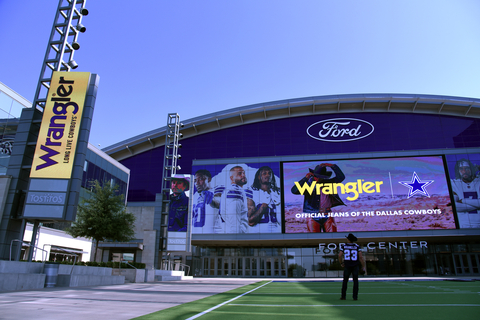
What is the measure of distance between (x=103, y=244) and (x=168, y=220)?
1311 cm

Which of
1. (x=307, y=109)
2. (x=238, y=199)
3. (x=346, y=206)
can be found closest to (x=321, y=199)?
(x=346, y=206)

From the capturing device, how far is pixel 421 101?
48875mm

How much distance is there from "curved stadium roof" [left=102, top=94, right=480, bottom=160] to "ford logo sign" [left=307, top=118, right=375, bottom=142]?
6.70 feet

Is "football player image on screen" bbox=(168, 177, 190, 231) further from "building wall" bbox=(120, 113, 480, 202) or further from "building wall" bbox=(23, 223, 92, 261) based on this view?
"building wall" bbox=(120, 113, 480, 202)

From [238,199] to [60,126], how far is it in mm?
27860

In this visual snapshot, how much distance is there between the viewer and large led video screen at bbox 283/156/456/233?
127ft

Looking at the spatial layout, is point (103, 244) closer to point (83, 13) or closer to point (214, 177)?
point (214, 177)

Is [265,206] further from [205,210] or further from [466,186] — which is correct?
[466,186]

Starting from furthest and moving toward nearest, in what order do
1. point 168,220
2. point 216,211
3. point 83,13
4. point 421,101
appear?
point 421,101 < point 216,211 < point 168,220 < point 83,13

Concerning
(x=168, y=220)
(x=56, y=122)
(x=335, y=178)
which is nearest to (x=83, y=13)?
(x=56, y=122)

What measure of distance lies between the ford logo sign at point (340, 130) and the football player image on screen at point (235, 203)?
46.1ft

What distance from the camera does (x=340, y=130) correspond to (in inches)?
1945

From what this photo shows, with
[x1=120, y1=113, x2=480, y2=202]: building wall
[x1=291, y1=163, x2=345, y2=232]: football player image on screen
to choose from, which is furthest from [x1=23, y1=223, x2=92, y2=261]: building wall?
[x1=291, y1=163, x2=345, y2=232]: football player image on screen

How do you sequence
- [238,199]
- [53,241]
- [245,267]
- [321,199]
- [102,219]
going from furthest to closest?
[245,267] → [238,199] → [321,199] → [53,241] → [102,219]
